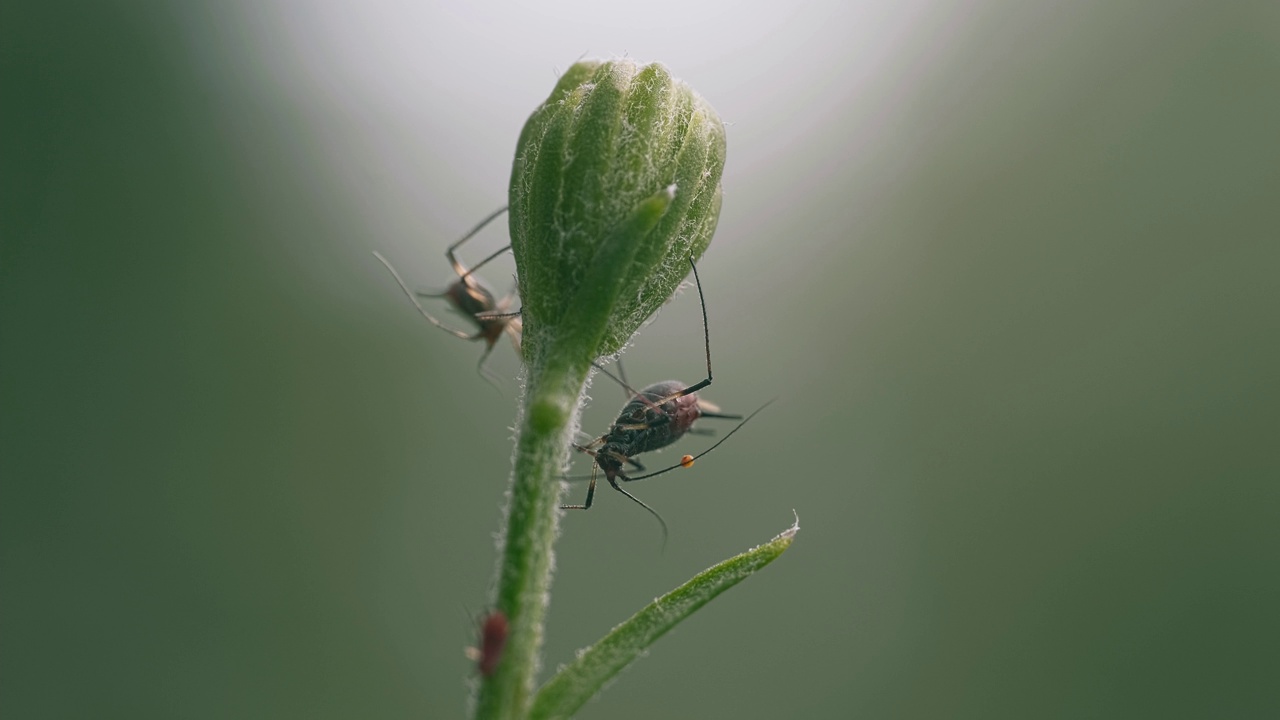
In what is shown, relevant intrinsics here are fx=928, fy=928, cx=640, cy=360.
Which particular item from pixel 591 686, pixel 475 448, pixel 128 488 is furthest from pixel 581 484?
pixel 475 448

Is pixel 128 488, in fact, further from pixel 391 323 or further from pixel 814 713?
pixel 814 713

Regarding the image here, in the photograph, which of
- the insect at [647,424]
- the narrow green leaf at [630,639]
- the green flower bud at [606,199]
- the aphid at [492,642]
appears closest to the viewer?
the aphid at [492,642]

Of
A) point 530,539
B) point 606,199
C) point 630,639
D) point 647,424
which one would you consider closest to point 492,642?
point 530,539

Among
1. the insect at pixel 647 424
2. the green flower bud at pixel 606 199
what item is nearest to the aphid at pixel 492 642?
the green flower bud at pixel 606 199

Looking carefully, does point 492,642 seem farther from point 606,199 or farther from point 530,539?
point 606,199

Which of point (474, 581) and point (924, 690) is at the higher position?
point (474, 581)

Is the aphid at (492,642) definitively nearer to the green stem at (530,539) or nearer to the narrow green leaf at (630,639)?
the green stem at (530,539)
